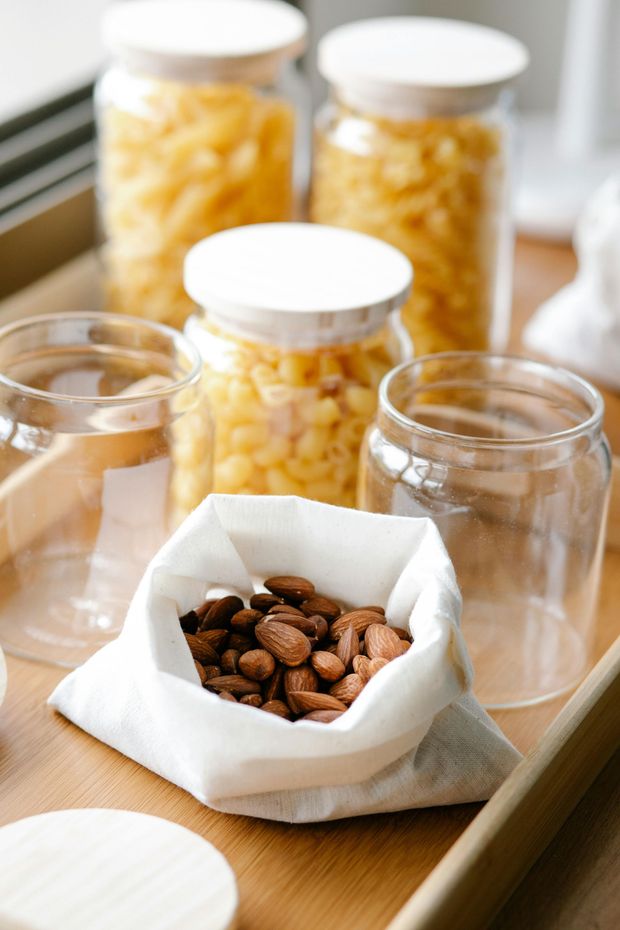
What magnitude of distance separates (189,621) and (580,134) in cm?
87

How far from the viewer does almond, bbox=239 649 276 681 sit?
583 mm

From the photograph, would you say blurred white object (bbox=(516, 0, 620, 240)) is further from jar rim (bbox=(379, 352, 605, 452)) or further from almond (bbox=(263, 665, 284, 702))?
almond (bbox=(263, 665, 284, 702))

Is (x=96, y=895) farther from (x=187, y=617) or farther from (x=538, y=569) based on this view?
(x=538, y=569)

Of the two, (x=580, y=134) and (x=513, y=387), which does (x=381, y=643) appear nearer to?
(x=513, y=387)

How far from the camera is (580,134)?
4.33ft

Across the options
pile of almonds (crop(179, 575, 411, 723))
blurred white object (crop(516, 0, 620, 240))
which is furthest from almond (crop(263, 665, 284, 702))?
blurred white object (crop(516, 0, 620, 240))

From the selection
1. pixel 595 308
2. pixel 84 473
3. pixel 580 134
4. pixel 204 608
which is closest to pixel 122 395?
pixel 84 473

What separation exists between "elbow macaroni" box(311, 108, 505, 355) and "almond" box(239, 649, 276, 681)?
39 cm

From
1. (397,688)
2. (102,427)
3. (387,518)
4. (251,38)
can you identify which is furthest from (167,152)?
(397,688)

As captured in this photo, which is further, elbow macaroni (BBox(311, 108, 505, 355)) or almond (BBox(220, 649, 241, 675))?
elbow macaroni (BBox(311, 108, 505, 355))

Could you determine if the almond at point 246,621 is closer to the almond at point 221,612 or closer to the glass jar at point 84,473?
the almond at point 221,612

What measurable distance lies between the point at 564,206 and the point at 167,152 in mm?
453

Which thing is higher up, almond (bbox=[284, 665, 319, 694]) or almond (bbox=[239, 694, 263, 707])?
almond (bbox=[284, 665, 319, 694])

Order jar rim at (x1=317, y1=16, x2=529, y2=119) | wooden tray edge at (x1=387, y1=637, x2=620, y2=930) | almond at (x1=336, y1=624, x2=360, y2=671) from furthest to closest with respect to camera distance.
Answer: jar rim at (x1=317, y1=16, x2=529, y2=119) < almond at (x1=336, y1=624, x2=360, y2=671) < wooden tray edge at (x1=387, y1=637, x2=620, y2=930)
